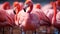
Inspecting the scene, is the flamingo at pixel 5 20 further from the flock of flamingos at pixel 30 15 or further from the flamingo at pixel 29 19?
the flamingo at pixel 29 19

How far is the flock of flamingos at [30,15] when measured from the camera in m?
1.77

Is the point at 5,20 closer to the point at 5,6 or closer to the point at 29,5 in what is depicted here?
the point at 5,6

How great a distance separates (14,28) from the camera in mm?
1796

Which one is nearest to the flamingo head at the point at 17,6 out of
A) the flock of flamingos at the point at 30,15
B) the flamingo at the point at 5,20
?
the flock of flamingos at the point at 30,15

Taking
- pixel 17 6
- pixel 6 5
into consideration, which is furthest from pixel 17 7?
pixel 6 5

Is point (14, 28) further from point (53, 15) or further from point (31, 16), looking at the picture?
point (53, 15)

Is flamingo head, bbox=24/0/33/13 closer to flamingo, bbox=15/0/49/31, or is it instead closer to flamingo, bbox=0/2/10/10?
flamingo, bbox=15/0/49/31

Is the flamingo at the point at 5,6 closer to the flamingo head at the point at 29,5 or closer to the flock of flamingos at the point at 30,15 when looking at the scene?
→ the flock of flamingos at the point at 30,15

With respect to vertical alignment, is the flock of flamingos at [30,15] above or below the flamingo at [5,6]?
below

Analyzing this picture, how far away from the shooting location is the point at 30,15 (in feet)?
5.87

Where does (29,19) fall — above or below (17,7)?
below

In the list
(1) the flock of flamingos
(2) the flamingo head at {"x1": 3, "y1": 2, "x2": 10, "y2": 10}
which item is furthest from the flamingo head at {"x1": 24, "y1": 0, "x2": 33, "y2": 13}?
(2) the flamingo head at {"x1": 3, "y1": 2, "x2": 10, "y2": 10}

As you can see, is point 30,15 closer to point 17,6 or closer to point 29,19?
point 29,19

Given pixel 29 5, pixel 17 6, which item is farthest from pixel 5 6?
pixel 29 5
